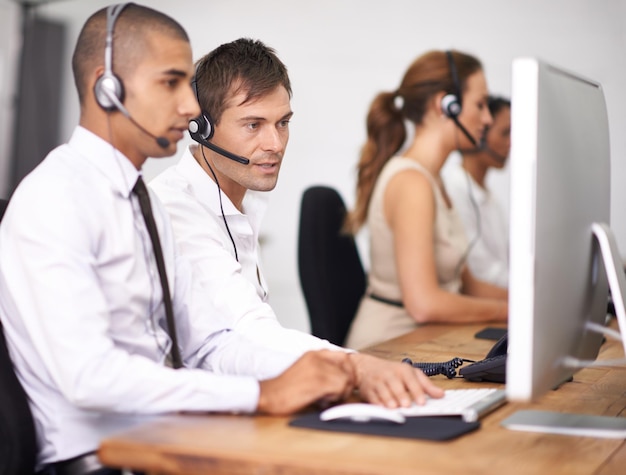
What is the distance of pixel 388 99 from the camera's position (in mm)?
2789

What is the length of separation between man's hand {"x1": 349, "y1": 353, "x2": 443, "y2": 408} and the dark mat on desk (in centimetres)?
8

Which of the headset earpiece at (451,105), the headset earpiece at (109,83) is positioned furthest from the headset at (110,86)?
the headset earpiece at (451,105)

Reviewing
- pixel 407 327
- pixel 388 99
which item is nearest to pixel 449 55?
pixel 388 99

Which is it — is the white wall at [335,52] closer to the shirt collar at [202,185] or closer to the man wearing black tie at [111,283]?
the shirt collar at [202,185]

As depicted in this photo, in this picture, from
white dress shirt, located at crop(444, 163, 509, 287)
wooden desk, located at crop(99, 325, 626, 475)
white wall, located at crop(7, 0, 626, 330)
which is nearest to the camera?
wooden desk, located at crop(99, 325, 626, 475)

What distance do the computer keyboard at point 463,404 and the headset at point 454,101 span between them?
1.43 metres

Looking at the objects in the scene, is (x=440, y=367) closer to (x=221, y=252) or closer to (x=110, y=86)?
(x=221, y=252)

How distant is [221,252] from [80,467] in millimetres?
551

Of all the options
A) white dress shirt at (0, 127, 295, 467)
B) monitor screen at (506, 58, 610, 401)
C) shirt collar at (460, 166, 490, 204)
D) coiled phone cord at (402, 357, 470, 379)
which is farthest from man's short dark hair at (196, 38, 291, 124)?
shirt collar at (460, 166, 490, 204)

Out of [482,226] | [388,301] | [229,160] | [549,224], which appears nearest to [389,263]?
[388,301]

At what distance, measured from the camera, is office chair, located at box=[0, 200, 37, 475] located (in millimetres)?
1106

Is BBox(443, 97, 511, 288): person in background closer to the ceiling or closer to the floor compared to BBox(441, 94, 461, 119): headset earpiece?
closer to the floor

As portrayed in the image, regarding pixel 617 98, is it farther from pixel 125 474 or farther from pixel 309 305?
pixel 125 474

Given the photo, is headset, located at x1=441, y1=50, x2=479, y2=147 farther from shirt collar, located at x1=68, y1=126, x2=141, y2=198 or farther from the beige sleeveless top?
shirt collar, located at x1=68, y1=126, x2=141, y2=198
